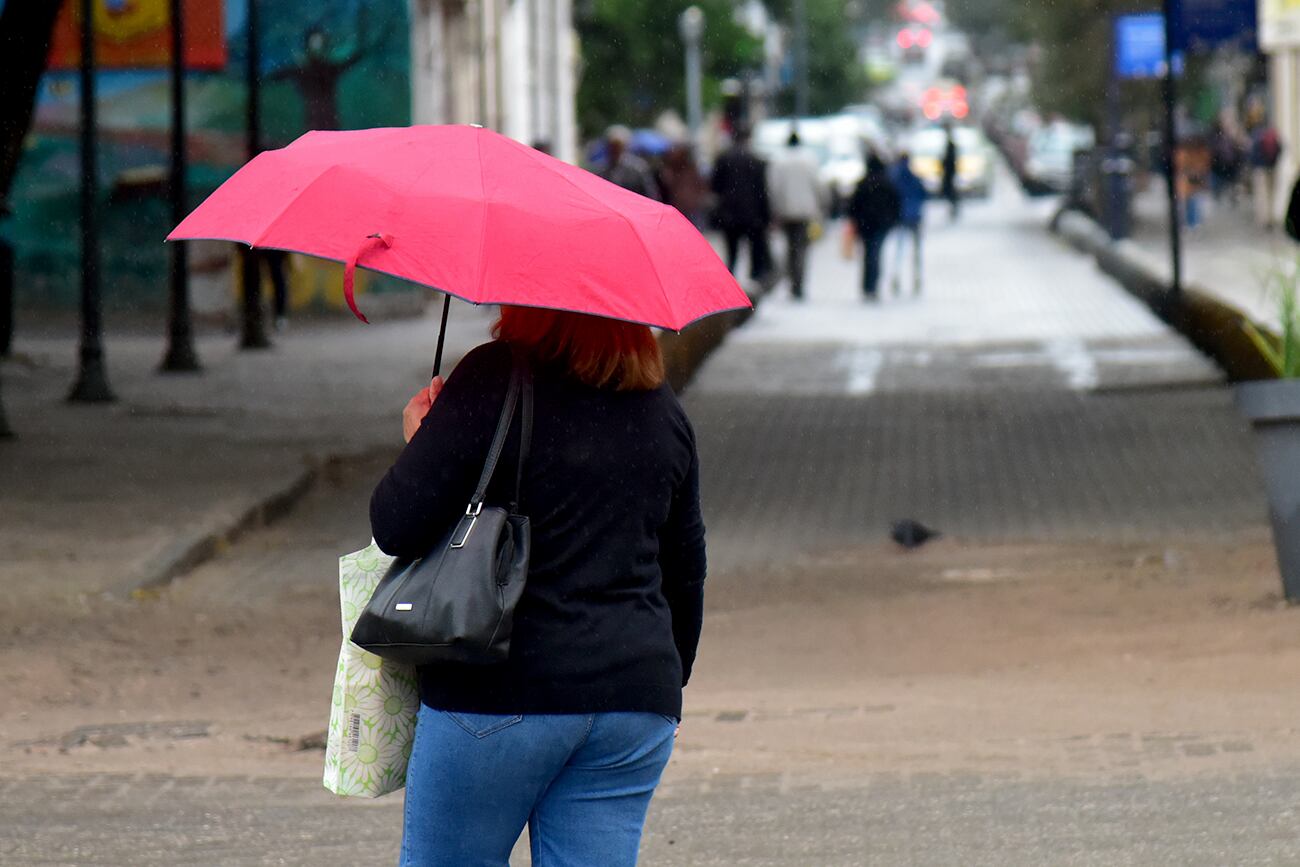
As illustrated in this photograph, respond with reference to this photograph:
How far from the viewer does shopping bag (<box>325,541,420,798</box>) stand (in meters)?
3.35

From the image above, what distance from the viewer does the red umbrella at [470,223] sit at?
3254 millimetres

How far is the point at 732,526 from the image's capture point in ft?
36.7

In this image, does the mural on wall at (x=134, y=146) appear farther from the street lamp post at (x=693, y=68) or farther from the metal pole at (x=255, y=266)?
the street lamp post at (x=693, y=68)

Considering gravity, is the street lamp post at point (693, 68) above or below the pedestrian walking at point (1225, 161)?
above

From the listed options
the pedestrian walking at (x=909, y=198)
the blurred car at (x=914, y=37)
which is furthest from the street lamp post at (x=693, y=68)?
the blurred car at (x=914, y=37)

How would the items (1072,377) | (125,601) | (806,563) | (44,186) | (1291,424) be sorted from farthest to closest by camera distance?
(44,186) < (1072,377) < (806,563) < (125,601) < (1291,424)

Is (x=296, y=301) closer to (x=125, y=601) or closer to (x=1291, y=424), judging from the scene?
(x=125, y=601)

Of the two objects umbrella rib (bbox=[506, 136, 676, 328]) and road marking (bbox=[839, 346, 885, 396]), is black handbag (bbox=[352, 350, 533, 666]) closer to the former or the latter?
umbrella rib (bbox=[506, 136, 676, 328])

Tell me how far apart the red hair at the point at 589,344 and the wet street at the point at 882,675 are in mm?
2429

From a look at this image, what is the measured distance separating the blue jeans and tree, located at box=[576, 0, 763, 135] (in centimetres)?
4561

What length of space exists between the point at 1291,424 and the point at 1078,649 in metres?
1.15

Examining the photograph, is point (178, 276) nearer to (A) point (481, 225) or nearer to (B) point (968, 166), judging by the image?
(A) point (481, 225)

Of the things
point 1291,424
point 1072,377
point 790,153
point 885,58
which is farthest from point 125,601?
point 885,58

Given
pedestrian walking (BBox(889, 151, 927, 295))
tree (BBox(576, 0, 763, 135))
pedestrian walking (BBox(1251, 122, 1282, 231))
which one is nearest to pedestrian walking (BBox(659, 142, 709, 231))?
pedestrian walking (BBox(889, 151, 927, 295))
